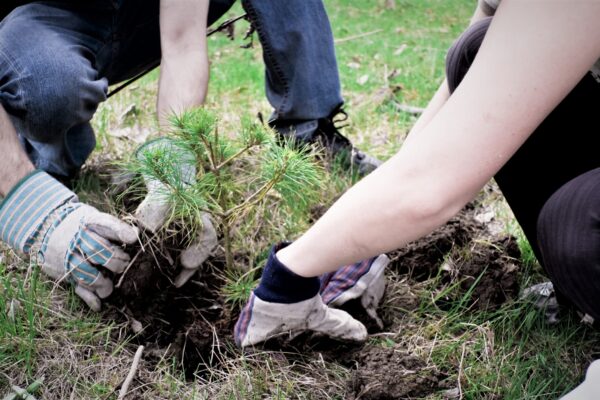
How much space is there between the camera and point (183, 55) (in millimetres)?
1589

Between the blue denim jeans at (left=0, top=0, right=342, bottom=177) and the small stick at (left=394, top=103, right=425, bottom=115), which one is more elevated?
the blue denim jeans at (left=0, top=0, right=342, bottom=177)

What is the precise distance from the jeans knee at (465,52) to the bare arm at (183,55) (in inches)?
26.7

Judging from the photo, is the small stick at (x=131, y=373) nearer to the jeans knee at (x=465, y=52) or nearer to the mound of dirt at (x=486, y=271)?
the mound of dirt at (x=486, y=271)

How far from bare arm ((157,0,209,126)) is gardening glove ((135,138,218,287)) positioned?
8.6 inches

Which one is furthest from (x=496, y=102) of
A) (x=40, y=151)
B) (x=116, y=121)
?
(x=116, y=121)

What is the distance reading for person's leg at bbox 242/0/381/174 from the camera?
202 centimetres

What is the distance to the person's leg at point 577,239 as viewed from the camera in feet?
3.24

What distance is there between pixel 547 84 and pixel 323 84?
4.54 ft

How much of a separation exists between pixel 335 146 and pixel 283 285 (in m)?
1.11

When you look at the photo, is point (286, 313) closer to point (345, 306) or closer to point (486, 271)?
point (345, 306)

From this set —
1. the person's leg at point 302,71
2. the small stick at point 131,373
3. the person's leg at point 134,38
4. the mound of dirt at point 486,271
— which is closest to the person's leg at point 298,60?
the person's leg at point 302,71

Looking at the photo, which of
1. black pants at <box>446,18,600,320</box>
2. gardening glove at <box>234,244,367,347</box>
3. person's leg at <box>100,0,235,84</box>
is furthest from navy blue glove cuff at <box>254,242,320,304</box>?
person's leg at <box>100,0,235,84</box>

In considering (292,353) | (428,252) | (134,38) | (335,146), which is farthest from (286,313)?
(134,38)

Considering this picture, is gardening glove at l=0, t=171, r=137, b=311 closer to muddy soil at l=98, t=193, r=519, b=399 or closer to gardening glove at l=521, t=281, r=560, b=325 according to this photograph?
muddy soil at l=98, t=193, r=519, b=399
